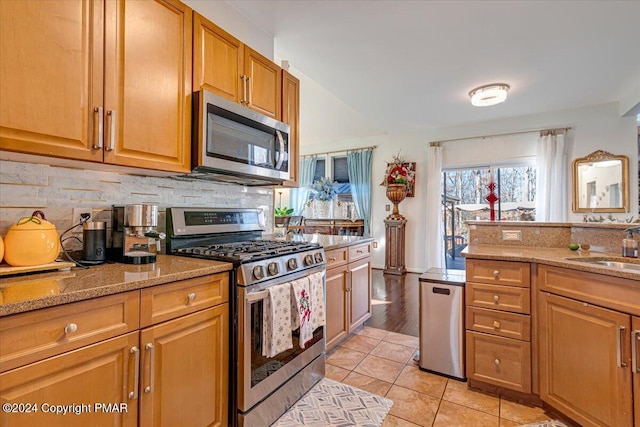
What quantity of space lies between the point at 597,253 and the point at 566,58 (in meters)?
2.12

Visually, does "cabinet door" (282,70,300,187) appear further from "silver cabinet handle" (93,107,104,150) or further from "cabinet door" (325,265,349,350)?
"silver cabinet handle" (93,107,104,150)

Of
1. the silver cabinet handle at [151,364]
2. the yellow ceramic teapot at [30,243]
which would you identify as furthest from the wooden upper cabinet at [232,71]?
the silver cabinet handle at [151,364]

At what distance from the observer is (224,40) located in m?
1.82

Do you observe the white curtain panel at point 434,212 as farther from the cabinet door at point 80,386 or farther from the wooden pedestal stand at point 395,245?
the cabinet door at point 80,386

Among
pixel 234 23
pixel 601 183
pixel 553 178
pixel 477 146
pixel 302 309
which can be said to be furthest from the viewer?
pixel 477 146

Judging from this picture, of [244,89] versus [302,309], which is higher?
[244,89]

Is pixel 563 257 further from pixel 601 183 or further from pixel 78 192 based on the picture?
pixel 601 183

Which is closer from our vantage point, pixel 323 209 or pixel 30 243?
pixel 30 243

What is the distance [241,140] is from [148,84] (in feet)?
1.83

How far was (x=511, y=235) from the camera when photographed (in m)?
2.34

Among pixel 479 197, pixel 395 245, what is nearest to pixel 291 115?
pixel 395 245

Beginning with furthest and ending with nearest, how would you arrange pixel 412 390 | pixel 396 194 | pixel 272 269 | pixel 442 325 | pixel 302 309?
pixel 396 194
pixel 442 325
pixel 412 390
pixel 302 309
pixel 272 269

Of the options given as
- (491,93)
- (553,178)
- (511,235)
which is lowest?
(511,235)

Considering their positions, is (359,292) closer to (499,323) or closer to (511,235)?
(499,323)
